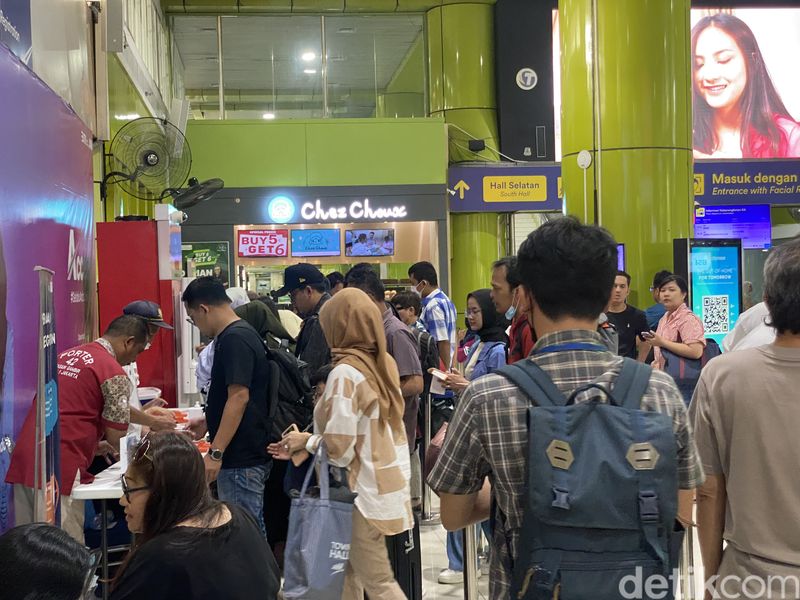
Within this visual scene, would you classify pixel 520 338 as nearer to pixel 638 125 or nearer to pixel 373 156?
pixel 638 125

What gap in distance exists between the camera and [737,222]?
45.4ft

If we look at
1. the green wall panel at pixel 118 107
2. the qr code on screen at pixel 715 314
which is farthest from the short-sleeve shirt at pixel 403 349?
the qr code on screen at pixel 715 314

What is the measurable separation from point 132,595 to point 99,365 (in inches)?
78.8

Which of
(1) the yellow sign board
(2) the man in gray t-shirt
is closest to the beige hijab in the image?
(2) the man in gray t-shirt

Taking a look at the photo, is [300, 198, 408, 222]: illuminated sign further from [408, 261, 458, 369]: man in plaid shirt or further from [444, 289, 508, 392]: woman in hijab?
[444, 289, 508, 392]: woman in hijab

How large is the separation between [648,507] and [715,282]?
7035mm

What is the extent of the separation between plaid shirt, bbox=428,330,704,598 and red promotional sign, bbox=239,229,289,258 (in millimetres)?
11145

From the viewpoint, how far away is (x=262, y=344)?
4160 mm

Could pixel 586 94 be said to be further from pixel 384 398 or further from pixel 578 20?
pixel 384 398

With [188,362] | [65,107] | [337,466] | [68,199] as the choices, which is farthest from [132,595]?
[188,362]

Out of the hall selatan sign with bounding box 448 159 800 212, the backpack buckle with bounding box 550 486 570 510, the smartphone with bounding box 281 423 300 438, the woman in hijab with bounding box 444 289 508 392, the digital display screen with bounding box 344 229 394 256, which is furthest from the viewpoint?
the hall selatan sign with bounding box 448 159 800 212

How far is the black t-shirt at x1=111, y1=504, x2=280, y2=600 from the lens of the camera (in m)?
2.07

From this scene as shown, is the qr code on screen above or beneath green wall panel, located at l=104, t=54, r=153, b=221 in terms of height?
beneath

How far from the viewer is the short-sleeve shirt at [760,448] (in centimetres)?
201
